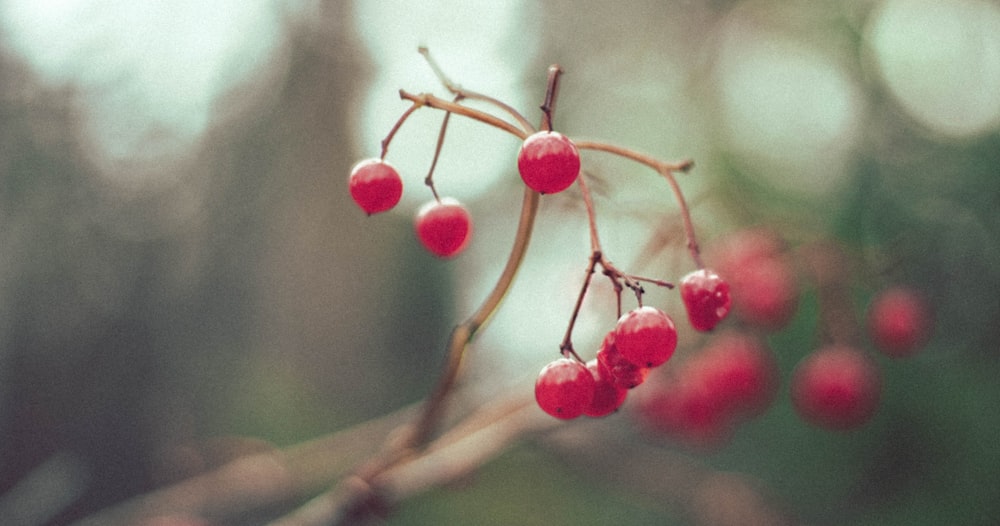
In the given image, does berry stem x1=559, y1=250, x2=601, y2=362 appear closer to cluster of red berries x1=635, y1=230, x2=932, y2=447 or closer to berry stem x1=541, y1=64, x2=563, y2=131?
berry stem x1=541, y1=64, x2=563, y2=131

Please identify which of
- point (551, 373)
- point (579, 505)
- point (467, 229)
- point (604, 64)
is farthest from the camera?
point (604, 64)

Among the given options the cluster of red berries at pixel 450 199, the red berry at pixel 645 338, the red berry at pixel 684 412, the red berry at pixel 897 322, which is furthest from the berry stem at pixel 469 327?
the red berry at pixel 897 322

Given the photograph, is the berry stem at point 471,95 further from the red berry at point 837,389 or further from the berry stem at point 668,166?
the red berry at point 837,389

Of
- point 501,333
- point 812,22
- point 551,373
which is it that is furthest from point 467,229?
point 501,333

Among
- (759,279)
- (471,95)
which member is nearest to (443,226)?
(471,95)

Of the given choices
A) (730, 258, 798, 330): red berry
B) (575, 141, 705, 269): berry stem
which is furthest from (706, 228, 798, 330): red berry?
(575, 141, 705, 269): berry stem

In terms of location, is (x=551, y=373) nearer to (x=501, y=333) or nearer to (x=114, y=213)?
(x=114, y=213)
